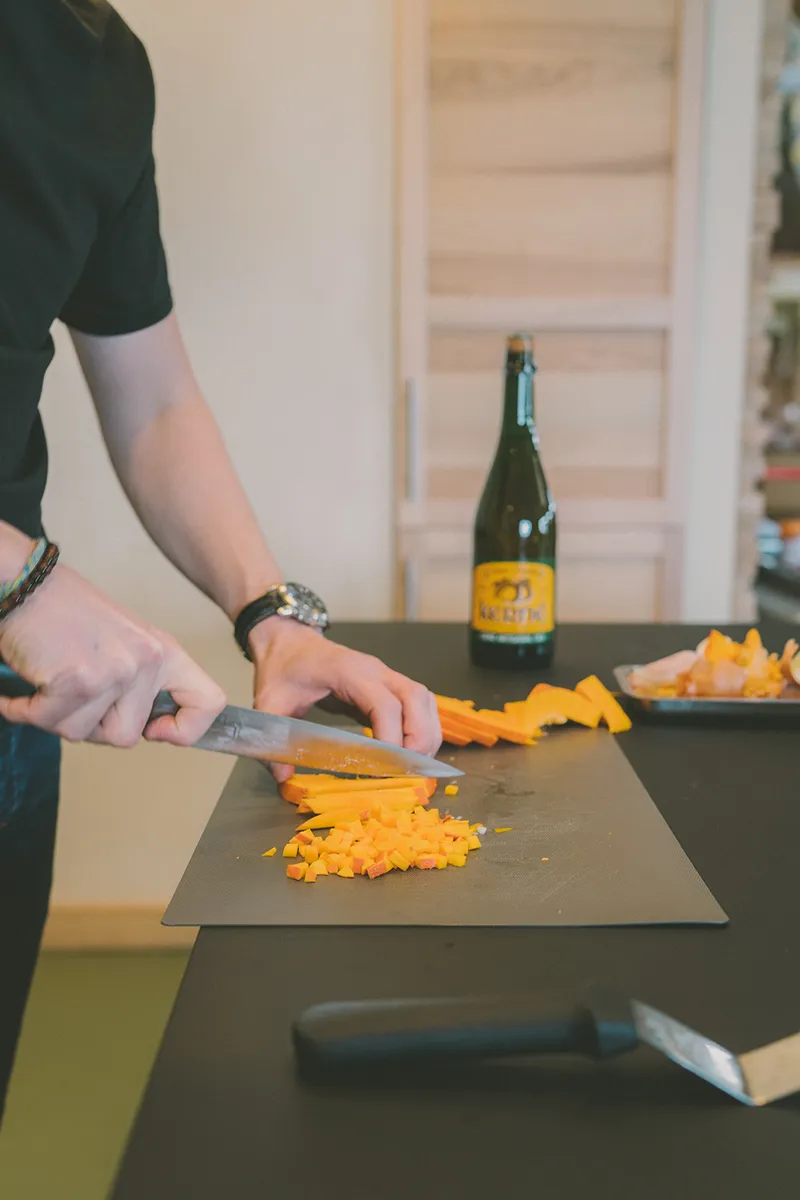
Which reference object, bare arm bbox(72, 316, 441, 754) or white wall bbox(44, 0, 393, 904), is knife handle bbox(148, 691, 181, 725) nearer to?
bare arm bbox(72, 316, 441, 754)

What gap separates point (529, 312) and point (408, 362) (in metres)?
0.25

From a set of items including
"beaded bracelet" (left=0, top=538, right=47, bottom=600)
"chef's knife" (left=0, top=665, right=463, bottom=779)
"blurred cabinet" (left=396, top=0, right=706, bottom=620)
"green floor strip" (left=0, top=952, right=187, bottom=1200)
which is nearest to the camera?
"beaded bracelet" (left=0, top=538, right=47, bottom=600)

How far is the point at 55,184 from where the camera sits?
82 centimetres

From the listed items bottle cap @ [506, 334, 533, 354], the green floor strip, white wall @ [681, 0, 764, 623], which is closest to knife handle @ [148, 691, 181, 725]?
bottle cap @ [506, 334, 533, 354]

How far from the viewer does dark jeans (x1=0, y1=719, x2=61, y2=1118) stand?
876 millimetres

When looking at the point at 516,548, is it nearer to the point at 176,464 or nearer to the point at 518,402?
the point at 518,402

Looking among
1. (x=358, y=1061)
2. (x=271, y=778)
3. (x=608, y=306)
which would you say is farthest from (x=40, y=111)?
(x=608, y=306)

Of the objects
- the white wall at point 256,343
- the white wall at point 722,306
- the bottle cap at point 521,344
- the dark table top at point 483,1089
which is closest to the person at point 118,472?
the dark table top at point 483,1089

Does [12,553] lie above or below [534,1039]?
above

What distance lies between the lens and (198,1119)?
394 millimetres

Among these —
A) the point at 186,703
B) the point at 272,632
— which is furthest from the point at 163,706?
the point at 272,632

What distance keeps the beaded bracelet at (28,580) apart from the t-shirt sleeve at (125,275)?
410mm

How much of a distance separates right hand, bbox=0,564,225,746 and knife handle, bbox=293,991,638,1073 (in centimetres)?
25

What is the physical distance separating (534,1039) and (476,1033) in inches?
0.9
